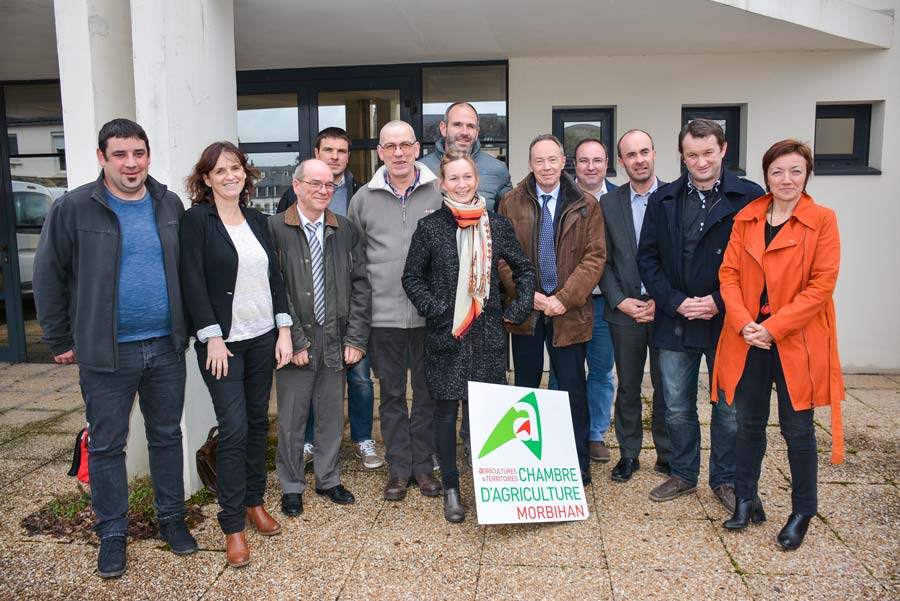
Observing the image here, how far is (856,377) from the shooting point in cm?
652

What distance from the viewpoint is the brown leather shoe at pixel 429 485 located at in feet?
12.9

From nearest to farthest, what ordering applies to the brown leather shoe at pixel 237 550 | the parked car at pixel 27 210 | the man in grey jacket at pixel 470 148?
the brown leather shoe at pixel 237 550 < the man in grey jacket at pixel 470 148 < the parked car at pixel 27 210

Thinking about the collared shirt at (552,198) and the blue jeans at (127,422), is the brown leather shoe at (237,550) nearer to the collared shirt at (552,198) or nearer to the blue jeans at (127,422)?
the blue jeans at (127,422)

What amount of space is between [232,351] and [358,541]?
1.15 meters

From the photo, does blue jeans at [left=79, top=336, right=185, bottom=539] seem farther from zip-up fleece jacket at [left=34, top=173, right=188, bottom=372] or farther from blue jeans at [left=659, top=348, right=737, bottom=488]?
blue jeans at [left=659, top=348, right=737, bottom=488]

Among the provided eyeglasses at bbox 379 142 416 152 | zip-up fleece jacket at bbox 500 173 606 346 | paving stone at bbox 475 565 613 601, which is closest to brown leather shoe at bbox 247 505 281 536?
paving stone at bbox 475 565 613 601

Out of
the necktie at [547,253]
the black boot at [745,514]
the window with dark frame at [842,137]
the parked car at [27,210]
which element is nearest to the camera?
the black boot at [745,514]

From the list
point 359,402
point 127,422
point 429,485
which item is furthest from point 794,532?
point 127,422

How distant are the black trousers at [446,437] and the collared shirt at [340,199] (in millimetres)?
1471

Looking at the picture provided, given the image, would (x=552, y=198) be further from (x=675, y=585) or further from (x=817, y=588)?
→ (x=817, y=588)

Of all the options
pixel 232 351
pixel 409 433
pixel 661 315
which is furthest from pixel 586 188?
pixel 232 351

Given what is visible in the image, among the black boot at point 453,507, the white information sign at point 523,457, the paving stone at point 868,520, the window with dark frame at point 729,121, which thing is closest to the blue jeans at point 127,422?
the black boot at point 453,507

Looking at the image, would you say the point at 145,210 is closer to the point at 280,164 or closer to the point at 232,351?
the point at 232,351

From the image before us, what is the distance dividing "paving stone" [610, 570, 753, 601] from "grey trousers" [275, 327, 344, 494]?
1679mm
